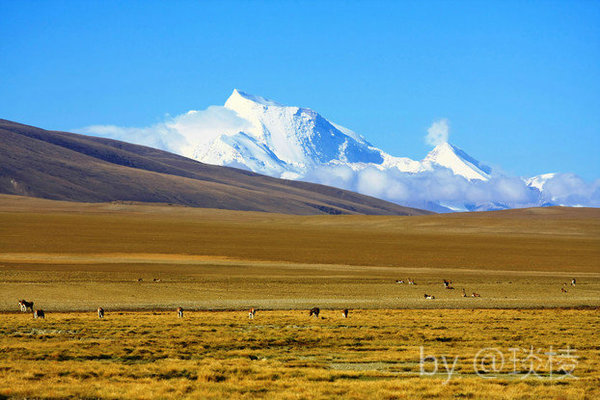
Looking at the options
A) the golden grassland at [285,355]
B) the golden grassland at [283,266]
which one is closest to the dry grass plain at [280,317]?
the golden grassland at [285,355]

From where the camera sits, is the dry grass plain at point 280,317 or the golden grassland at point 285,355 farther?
the dry grass plain at point 280,317

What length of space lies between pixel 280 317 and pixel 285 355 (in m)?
8.94

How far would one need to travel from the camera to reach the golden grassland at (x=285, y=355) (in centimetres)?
1444

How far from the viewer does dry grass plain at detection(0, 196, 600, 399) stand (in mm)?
15172

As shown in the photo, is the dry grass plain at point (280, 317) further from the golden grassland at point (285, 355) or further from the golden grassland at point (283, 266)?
the golden grassland at point (283, 266)

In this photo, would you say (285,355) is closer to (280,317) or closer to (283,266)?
(280,317)

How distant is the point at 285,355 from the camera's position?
19.7 meters

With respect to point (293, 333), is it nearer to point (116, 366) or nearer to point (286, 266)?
point (116, 366)

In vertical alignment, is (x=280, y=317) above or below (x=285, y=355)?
above

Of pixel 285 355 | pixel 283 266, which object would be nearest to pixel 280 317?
pixel 285 355

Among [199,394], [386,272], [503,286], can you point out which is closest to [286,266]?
[386,272]

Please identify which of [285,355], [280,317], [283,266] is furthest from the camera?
[283,266]

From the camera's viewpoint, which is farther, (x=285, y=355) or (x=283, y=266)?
(x=283, y=266)

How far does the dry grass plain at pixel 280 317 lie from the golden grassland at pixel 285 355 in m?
0.07
